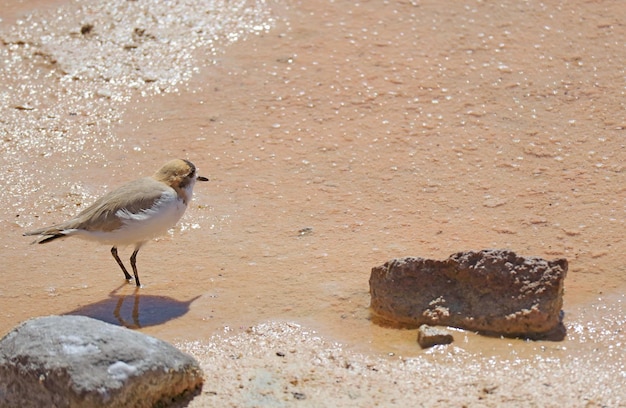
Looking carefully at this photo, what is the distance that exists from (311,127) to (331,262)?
2422 millimetres

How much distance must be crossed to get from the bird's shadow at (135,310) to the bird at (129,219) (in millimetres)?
209

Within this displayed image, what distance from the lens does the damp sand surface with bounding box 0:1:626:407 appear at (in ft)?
20.1

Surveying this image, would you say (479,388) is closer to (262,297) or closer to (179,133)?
(262,297)

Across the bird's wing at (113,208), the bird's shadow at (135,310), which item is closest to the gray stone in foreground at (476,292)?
the bird's shadow at (135,310)

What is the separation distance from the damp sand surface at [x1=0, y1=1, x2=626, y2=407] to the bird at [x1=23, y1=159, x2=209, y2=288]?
0.37 m

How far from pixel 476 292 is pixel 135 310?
2545 millimetres

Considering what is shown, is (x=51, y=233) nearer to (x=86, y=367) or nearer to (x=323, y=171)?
(x=86, y=367)

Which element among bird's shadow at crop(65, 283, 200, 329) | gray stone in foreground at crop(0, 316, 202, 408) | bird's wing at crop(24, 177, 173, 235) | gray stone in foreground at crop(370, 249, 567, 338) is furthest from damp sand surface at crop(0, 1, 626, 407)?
bird's wing at crop(24, 177, 173, 235)

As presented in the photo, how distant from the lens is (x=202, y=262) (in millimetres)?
7617


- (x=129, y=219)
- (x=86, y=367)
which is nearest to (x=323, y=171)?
(x=129, y=219)

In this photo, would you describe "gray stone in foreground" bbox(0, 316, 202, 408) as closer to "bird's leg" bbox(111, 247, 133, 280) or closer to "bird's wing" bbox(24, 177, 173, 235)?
"bird's wing" bbox(24, 177, 173, 235)

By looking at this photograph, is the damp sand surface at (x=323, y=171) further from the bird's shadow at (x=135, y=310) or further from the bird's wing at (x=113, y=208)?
the bird's wing at (x=113, y=208)

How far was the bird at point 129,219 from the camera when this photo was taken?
730cm

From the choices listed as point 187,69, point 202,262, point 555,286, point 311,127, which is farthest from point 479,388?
point 187,69
